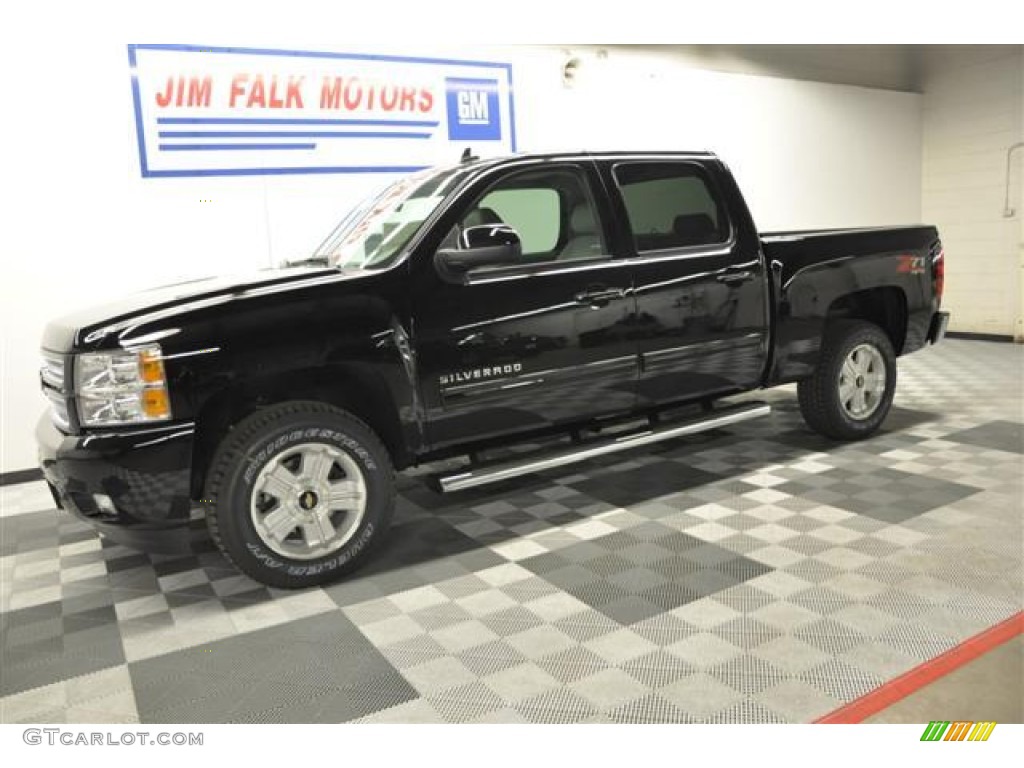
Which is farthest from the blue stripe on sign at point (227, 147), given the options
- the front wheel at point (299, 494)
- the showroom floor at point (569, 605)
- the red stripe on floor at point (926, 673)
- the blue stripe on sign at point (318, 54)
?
the red stripe on floor at point (926, 673)

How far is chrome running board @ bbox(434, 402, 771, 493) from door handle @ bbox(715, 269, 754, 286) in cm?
69

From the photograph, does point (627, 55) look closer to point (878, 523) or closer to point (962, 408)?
point (962, 408)

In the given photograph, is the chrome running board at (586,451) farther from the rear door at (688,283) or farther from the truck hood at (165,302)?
the truck hood at (165,302)

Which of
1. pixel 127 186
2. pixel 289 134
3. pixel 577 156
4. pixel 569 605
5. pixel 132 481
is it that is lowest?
pixel 569 605

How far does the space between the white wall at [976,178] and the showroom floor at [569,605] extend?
6.13m

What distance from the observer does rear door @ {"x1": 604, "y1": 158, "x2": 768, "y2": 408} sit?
395 cm

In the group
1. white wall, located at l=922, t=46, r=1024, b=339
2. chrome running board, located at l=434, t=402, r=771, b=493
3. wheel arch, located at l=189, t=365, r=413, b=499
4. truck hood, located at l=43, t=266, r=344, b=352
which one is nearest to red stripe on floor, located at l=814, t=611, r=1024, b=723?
chrome running board, located at l=434, t=402, r=771, b=493

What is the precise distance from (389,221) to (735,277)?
1.81 m

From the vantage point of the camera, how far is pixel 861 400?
4926mm

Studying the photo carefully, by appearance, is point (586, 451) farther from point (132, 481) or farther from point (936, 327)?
point (936, 327)

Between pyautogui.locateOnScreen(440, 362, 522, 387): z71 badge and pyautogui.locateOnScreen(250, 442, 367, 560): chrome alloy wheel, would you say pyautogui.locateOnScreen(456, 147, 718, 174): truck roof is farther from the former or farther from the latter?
pyautogui.locateOnScreen(250, 442, 367, 560): chrome alloy wheel

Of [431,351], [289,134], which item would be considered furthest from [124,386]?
[289,134]

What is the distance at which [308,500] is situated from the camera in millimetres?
3145

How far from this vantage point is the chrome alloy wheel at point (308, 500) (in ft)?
10.1
